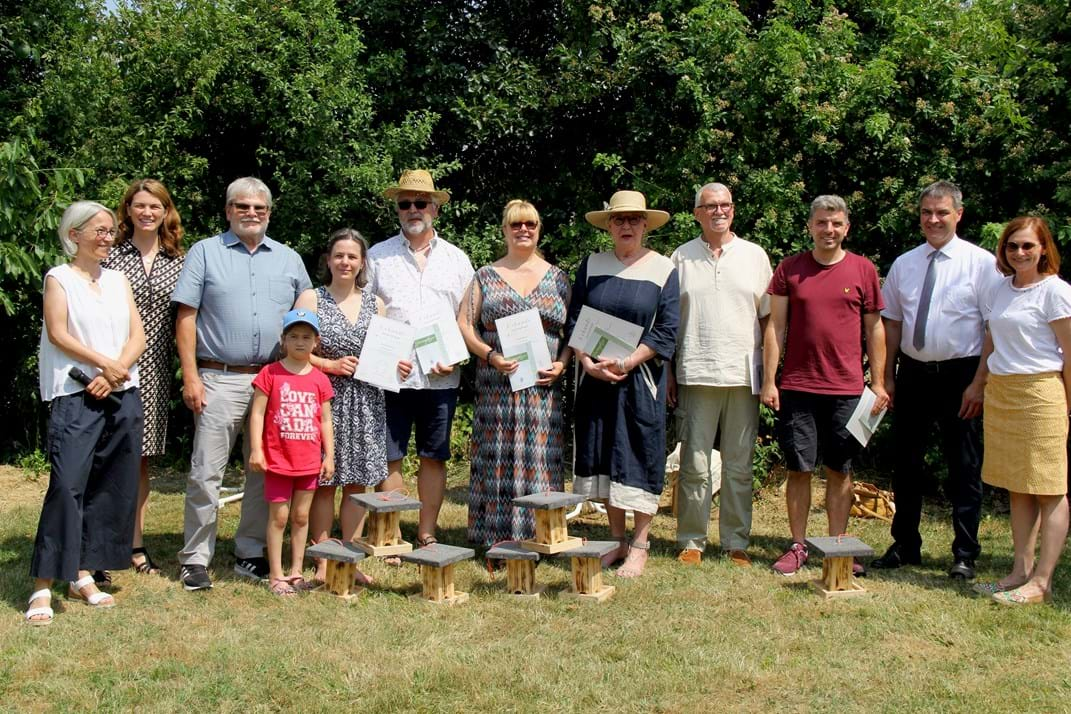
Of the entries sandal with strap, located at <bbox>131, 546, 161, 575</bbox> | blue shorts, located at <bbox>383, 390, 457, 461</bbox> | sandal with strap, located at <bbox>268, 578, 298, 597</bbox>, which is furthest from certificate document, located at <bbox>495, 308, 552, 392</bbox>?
sandal with strap, located at <bbox>131, 546, 161, 575</bbox>

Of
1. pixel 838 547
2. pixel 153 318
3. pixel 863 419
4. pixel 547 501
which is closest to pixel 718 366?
pixel 863 419

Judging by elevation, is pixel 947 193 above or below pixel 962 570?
above

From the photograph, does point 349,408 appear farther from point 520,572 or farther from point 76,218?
point 76,218

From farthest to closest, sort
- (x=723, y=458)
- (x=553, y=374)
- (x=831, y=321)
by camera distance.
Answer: (x=723, y=458)
(x=553, y=374)
(x=831, y=321)

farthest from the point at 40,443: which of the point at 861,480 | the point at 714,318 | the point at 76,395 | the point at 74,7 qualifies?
the point at 861,480

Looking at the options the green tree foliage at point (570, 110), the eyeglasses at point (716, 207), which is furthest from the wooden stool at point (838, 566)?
the green tree foliage at point (570, 110)

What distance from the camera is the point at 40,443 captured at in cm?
902

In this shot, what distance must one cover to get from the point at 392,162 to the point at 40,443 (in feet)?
14.2

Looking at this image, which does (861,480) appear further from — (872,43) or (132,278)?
(132,278)

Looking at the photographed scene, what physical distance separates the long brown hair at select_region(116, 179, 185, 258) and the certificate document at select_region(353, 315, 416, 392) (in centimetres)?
124

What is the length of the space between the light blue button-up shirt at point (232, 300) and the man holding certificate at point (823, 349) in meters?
2.86

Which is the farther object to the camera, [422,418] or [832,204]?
[422,418]

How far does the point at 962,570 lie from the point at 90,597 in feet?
15.5

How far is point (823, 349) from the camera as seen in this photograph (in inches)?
212
